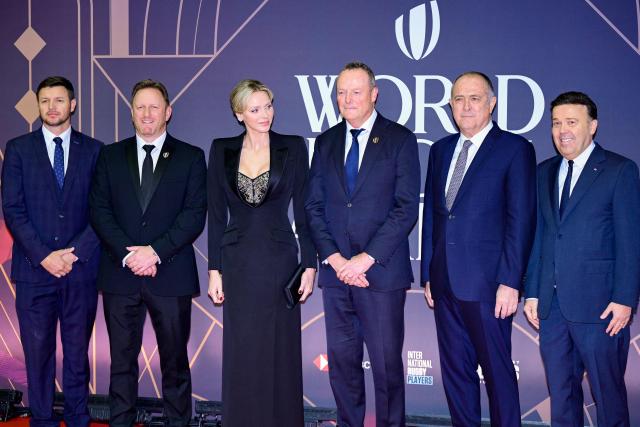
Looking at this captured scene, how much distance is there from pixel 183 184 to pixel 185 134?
3.09 feet

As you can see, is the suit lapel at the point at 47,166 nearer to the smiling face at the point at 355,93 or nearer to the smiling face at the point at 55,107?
the smiling face at the point at 55,107

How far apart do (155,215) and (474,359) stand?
1.98 m

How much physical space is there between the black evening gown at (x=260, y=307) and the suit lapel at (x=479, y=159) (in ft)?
3.08

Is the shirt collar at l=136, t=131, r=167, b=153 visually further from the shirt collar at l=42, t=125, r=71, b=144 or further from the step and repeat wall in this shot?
the step and repeat wall

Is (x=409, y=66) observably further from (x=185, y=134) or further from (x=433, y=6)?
(x=185, y=134)

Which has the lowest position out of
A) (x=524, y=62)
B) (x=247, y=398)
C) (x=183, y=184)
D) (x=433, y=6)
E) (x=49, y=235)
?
(x=247, y=398)

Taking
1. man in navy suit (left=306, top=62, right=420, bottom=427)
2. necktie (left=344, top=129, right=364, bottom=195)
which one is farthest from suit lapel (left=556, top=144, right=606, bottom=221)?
necktie (left=344, top=129, right=364, bottom=195)

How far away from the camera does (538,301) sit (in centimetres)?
337

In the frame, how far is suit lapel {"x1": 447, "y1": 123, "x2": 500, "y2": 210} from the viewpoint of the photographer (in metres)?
3.33

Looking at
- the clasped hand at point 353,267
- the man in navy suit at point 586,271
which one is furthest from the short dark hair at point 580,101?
the clasped hand at point 353,267

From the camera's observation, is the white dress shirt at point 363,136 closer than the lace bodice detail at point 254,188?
No

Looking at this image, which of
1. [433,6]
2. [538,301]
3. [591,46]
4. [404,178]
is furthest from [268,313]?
[591,46]

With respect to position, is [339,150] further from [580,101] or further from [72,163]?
[72,163]

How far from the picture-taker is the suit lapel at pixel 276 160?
3.46m
